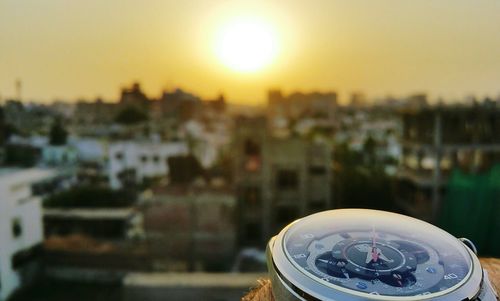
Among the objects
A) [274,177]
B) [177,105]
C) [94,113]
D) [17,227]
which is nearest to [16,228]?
[17,227]

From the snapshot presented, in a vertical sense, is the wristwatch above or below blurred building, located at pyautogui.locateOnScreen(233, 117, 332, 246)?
above

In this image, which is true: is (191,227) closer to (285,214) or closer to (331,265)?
(285,214)

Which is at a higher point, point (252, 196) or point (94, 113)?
point (94, 113)

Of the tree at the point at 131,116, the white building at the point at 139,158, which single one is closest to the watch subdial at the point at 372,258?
the tree at the point at 131,116

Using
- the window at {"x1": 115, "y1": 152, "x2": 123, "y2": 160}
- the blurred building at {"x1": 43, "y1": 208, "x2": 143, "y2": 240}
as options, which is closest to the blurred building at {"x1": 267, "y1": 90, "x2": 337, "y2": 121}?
the window at {"x1": 115, "y1": 152, "x2": 123, "y2": 160}

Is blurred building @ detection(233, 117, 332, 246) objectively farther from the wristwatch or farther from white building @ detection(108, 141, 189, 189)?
the wristwatch

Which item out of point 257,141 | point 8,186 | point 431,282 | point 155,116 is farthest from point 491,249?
point 155,116
